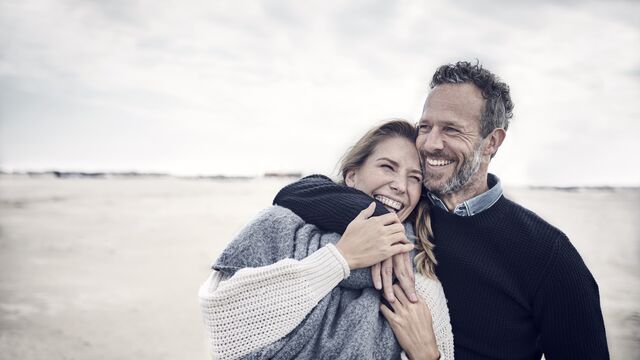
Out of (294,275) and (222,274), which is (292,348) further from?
(222,274)

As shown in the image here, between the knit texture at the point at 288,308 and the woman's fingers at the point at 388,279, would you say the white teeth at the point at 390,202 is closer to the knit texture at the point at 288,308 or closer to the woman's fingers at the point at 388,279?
the woman's fingers at the point at 388,279

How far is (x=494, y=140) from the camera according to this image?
8.70ft

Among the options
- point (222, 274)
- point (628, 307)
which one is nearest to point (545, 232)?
point (222, 274)

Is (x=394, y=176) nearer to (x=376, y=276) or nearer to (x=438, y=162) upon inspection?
(x=438, y=162)

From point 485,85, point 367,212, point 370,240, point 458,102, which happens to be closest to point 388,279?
point 370,240

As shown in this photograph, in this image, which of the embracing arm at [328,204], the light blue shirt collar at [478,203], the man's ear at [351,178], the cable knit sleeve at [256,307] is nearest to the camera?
the cable knit sleeve at [256,307]

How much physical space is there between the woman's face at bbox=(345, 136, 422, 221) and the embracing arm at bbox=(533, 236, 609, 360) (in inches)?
30.0

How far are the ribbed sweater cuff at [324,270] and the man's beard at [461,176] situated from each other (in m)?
0.81

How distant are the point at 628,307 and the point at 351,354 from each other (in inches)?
217

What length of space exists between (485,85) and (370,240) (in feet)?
3.82

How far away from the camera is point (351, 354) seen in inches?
73.2

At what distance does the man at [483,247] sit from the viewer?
2.19 m

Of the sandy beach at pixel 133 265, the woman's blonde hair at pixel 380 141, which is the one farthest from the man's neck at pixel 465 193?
the sandy beach at pixel 133 265

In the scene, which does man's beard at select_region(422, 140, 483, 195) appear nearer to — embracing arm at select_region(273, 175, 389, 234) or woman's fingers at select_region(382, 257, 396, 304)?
embracing arm at select_region(273, 175, 389, 234)
